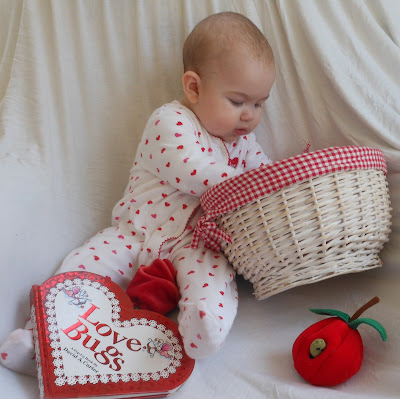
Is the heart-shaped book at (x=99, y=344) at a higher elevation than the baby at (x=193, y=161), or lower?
lower

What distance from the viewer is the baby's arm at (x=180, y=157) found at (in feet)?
3.44

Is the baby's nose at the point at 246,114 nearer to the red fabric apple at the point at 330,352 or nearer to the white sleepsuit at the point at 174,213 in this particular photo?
the white sleepsuit at the point at 174,213

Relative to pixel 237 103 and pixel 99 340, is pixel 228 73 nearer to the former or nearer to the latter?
pixel 237 103

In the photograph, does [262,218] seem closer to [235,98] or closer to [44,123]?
[235,98]

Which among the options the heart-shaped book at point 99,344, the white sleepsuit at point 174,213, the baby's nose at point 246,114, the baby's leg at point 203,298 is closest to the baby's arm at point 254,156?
the white sleepsuit at point 174,213

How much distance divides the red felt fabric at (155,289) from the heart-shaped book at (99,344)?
49 mm

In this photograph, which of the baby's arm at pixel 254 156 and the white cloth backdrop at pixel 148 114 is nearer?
the white cloth backdrop at pixel 148 114

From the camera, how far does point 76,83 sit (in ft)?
4.45

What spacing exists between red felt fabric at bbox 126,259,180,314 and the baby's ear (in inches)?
15.4

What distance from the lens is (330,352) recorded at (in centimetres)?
83

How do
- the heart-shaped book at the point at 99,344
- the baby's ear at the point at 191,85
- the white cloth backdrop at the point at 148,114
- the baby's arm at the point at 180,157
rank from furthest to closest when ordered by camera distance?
the baby's ear at the point at 191,85 < the baby's arm at the point at 180,157 < the white cloth backdrop at the point at 148,114 < the heart-shaped book at the point at 99,344

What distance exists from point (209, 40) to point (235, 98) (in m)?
0.14

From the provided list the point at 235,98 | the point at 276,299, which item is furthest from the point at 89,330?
the point at 235,98

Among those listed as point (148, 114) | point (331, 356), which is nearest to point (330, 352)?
point (331, 356)
